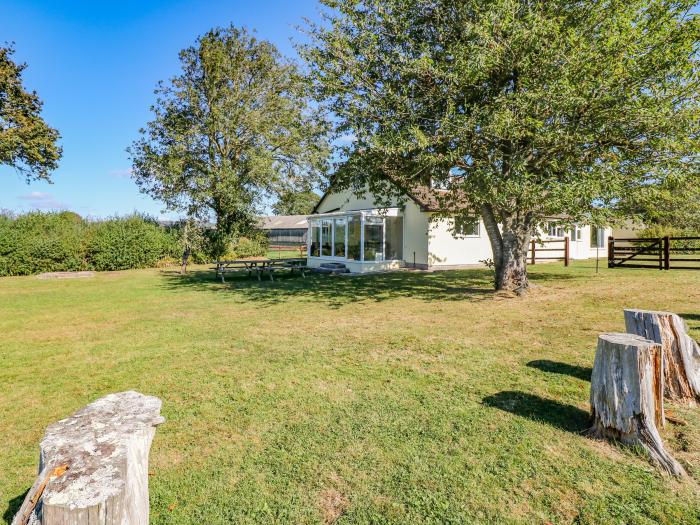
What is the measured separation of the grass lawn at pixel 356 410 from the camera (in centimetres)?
272

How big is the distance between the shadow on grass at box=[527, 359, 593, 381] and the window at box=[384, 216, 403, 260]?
13297 mm

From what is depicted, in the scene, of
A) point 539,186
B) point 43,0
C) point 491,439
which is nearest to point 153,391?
point 491,439

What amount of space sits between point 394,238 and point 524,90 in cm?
1079

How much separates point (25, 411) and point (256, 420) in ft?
8.34

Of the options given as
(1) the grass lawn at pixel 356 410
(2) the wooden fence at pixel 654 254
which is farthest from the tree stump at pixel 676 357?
(2) the wooden fence at pixel 654 254

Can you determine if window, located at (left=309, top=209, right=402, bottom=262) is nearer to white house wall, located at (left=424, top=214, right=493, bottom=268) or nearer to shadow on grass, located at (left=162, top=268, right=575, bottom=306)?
shadow on grass, located at (left=162, top=268, right=575, bottom=306)

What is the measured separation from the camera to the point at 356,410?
160 inches

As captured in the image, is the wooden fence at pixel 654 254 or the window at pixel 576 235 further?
the window at pixel 576 235

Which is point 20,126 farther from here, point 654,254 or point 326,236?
point 654,254

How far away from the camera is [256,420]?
3.89 meters

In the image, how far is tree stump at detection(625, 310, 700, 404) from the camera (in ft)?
13.8

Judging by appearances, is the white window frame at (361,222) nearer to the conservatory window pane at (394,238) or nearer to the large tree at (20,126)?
the conservatory window pane at (394,238)

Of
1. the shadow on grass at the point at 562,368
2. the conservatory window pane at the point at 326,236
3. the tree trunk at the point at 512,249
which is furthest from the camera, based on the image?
the conservatory window pane at the point at 326,236

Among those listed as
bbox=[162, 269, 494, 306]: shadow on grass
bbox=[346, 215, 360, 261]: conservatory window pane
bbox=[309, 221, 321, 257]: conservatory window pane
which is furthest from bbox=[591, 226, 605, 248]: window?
bbox=[309, 221, 321, 257]: conservatory window pane
